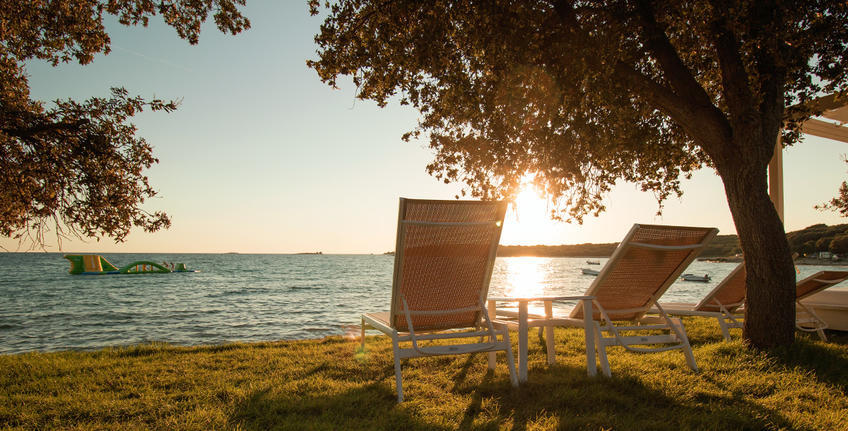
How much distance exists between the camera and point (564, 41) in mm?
5109

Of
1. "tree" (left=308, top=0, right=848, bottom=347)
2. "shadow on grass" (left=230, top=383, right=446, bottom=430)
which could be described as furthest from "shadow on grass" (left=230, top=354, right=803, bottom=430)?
"tree" (left=308, top=0, right=848, bottom=347)

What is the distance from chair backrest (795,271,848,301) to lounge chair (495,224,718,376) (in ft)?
5.93

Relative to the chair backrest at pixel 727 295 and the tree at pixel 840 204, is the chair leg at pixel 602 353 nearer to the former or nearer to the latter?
the chair backrest at pixel 727 295

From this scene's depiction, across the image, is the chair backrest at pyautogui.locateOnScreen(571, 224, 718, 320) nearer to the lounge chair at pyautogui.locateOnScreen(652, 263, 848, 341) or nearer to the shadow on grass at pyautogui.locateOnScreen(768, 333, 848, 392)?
the lounge chair at pyautogui.locateOnScreen(652, 263, 848, 341)

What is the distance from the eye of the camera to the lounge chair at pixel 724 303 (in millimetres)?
5191

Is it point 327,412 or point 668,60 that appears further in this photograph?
point 668,60

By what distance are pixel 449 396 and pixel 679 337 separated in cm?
218

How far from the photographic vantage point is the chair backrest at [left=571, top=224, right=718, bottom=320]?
4.04m

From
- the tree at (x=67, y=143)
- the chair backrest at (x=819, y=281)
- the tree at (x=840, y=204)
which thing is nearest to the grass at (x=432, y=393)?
the chair backrest at (x=819, y=281)

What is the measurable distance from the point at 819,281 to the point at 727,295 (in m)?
0.93

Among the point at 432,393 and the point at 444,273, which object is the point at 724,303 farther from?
the point at 432,393

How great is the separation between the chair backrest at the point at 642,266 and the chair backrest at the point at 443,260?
98 centimetres

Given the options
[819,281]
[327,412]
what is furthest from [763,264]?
[327,412]

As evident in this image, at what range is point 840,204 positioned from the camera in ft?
66.7
